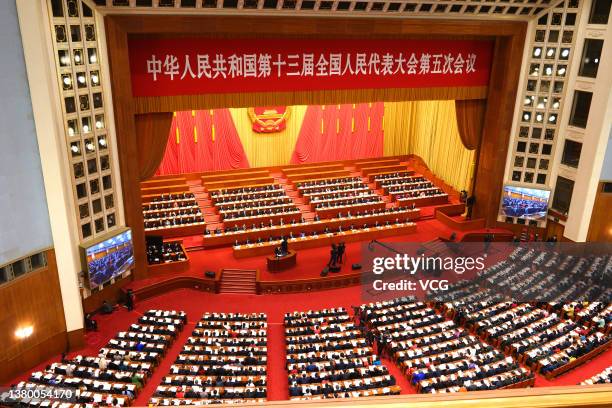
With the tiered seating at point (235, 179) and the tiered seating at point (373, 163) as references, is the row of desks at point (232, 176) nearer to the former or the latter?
the tiered seating at point (235, 179)

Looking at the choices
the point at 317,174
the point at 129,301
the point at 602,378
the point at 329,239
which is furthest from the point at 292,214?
the point at 602,378

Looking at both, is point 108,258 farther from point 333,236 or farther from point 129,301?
point 333,236

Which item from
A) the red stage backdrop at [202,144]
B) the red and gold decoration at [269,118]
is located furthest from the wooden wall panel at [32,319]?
the red and gold decoration at [269,118]

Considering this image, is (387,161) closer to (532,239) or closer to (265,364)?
(532,239)

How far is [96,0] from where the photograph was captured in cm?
1257

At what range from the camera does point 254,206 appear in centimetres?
1947

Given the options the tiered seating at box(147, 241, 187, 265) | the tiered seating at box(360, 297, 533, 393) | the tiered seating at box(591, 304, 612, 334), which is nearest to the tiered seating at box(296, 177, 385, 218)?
the tiered seating at box(147, 241, 187, 265)

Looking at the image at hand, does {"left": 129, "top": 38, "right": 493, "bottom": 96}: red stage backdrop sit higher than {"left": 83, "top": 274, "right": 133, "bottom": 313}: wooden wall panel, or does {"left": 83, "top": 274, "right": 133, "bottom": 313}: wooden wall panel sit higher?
{"left": 129, "top": 38, "right": 493, "bottom": 96}: red stage backdrop

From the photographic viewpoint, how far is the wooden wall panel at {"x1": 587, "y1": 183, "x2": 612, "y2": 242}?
16.3m

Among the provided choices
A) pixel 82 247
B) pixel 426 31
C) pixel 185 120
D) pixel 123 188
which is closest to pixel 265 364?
pixel 82 247

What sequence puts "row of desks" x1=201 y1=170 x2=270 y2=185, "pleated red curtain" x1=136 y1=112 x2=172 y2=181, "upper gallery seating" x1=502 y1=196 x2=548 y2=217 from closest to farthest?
"pleated red curtain" x1=136 y1=112 x2=172 y2=181
"upper gallery seating" x1=502 y1=196 x2=548 y2=217
"row of desks" x1=201 y1=170 x2=270 y2=185

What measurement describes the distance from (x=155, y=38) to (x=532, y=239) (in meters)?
14.0

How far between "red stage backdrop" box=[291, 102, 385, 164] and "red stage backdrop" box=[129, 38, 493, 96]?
7.46 metres

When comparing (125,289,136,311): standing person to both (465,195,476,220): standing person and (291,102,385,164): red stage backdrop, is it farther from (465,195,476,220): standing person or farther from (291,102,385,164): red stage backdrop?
(465,195,476,220): standing person
